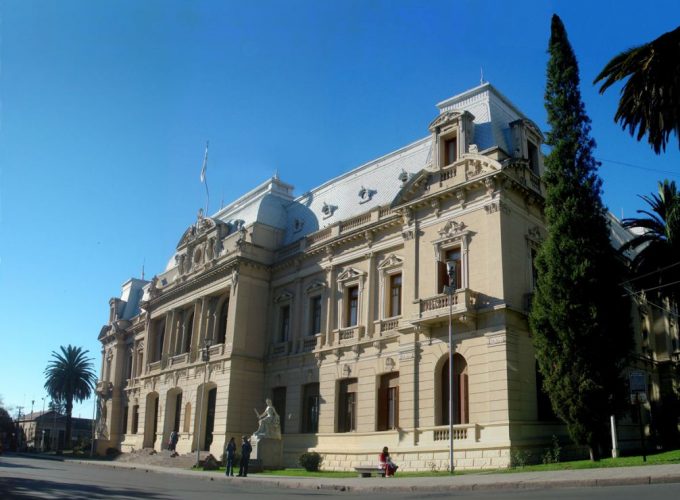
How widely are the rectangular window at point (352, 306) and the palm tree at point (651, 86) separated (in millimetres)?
19657

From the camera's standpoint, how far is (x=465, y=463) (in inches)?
1038

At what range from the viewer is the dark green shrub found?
3212 centimetres

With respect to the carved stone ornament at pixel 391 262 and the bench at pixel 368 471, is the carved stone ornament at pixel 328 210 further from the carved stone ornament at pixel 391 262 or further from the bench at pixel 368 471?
the bench at pixel 368 471

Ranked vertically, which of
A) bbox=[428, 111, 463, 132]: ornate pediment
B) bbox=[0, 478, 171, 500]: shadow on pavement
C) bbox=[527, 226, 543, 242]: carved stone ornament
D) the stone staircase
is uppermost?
bbox=[428, 111, 463, 132]: ornate pediment

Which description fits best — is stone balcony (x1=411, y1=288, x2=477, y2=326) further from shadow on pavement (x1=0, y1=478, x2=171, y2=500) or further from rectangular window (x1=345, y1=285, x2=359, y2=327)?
shadow on pavement (x1=0, y1=478, x2=171, y2=500)

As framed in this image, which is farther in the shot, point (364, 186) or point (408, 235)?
point (364, 186)

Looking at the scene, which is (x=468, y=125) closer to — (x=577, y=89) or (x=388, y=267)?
(x=577, y=89)

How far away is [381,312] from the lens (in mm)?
33750

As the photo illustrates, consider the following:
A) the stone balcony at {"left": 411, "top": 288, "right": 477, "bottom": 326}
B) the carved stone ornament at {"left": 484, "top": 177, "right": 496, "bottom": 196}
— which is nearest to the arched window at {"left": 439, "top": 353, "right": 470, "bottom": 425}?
the stone balcony at {"left": 411, "top": 288, "right": 477, "bottom": 326}

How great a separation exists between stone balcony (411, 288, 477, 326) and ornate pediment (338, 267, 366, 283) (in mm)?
6260

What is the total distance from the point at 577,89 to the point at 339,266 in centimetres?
1616

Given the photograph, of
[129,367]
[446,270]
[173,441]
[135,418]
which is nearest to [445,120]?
[446,270]

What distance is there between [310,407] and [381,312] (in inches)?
298

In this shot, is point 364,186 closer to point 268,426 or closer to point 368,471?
point 268,426
